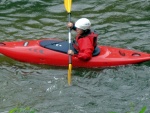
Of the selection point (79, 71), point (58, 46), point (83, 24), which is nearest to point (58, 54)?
point (58, 46)

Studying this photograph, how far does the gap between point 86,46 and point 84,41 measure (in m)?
0.11

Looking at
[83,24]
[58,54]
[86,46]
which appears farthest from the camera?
[58,54]

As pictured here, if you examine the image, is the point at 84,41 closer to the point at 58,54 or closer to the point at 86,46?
the point at 86,46

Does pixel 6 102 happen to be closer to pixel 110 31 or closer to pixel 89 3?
pixel 110 31

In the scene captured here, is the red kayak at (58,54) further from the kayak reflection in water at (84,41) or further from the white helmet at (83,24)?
the white helmet at (83,24)

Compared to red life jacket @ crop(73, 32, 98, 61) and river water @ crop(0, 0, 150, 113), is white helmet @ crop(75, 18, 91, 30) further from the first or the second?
river water @ crop(0, 0, 150, 113)

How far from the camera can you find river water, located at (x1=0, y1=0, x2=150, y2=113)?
633 centimetres

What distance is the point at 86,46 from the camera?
7129 millimetres

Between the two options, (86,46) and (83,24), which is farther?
(83,24)

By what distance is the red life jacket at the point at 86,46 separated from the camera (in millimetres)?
7121

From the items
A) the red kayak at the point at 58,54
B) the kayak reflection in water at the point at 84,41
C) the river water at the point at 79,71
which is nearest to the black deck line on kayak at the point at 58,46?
the red kayak at the point at 58,54

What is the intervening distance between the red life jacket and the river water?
0.37 m

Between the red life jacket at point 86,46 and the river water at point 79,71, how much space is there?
1.20 ft

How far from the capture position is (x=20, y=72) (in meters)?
7.39
